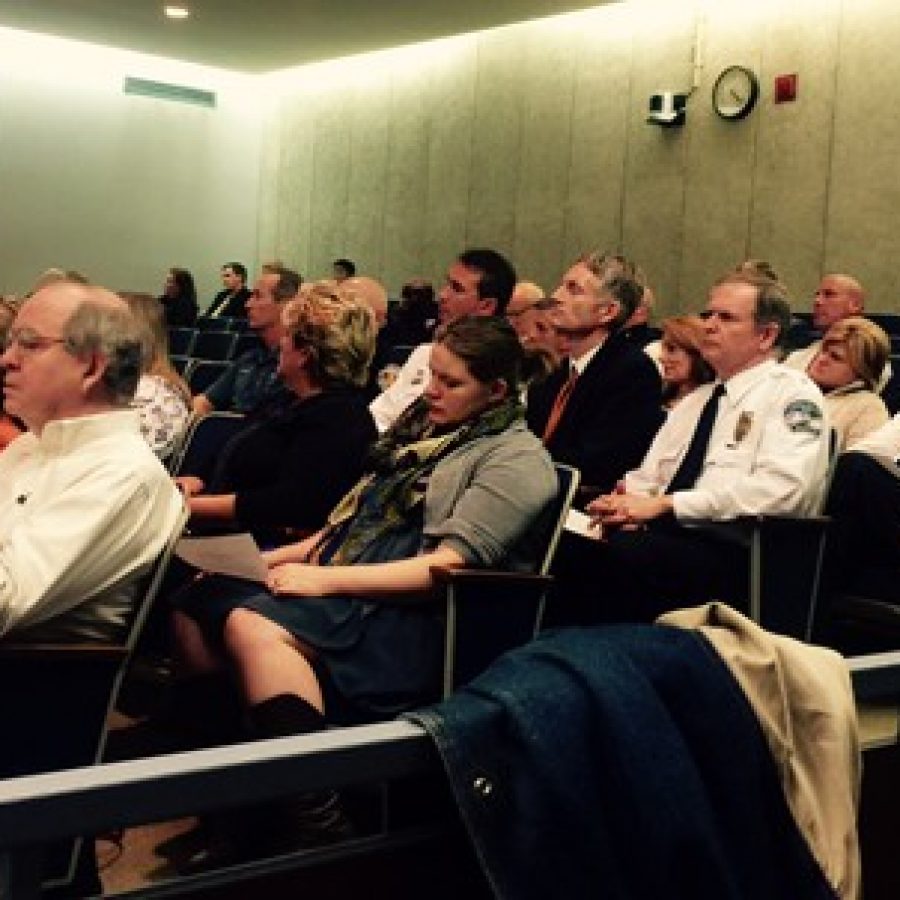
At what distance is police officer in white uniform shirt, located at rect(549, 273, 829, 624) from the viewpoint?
127 inches

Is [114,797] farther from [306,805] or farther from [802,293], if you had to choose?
A: [802,293]

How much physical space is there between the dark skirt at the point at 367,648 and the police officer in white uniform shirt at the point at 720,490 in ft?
3.17

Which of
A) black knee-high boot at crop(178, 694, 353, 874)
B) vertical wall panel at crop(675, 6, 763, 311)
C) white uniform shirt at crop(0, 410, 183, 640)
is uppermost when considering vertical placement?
vertical wall panel at crop(675, 6, 763, 311)

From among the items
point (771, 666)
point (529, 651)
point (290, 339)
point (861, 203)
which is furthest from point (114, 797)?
point (861, 203)

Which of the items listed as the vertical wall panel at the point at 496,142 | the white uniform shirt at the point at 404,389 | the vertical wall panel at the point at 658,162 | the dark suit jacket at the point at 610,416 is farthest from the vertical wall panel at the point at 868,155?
the dark suit jacket at the point at 610,416

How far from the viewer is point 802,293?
8.74m

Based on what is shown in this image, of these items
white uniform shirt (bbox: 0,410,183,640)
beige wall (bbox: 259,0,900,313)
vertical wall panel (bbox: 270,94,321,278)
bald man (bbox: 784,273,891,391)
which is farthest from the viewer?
vertical wall panel (bbox: 270,94,321,278)

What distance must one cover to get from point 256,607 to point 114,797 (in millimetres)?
1640

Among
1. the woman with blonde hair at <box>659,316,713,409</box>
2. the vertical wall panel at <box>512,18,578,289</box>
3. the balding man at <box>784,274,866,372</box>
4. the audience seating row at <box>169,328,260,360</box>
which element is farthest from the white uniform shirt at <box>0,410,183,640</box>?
the vertical wall panel at <box>512,18,578,289</box>

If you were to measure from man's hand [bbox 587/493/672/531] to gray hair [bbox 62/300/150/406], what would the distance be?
5.10 feet

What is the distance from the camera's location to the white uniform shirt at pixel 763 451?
3.23m

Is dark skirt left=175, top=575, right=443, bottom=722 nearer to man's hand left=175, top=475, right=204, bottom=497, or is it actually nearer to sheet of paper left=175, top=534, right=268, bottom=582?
sheet of paper left=175, top=534, right=268, bottom=582

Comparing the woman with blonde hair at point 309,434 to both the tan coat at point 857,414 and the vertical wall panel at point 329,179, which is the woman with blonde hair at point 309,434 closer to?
the tan coat at point 857,414

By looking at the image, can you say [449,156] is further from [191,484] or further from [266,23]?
[191,484]
